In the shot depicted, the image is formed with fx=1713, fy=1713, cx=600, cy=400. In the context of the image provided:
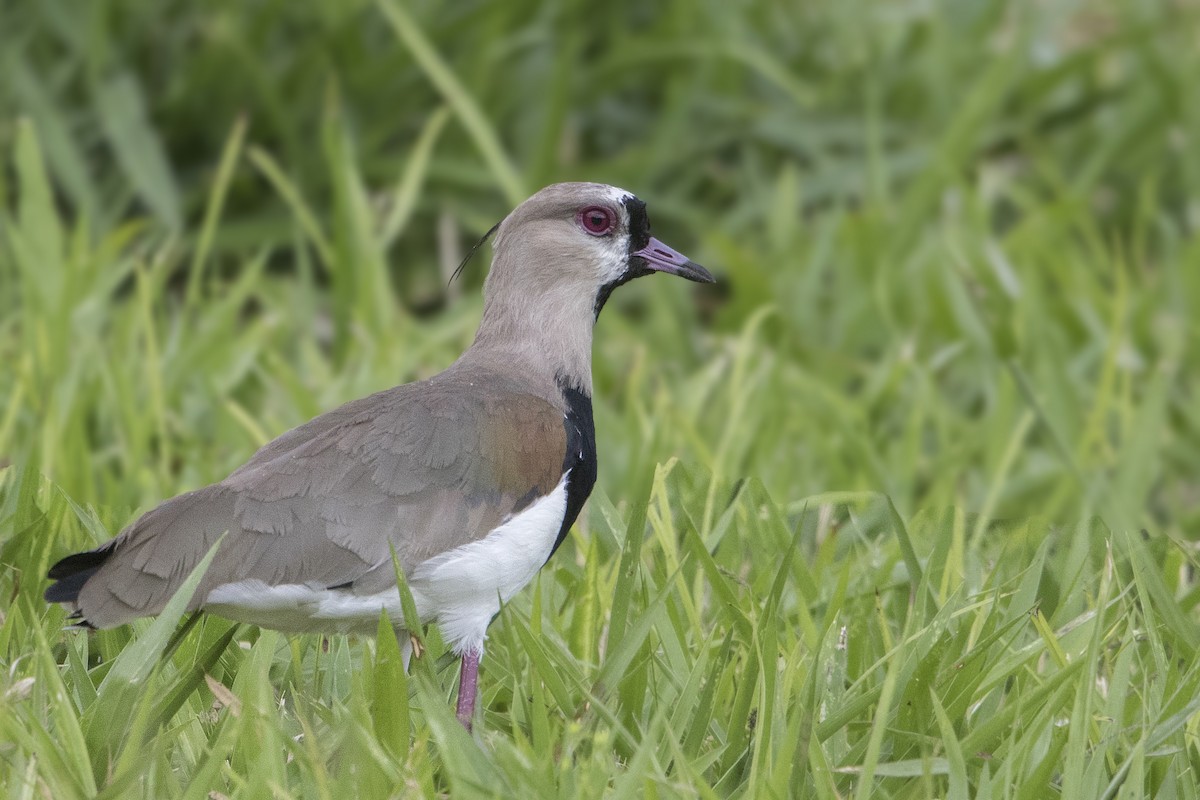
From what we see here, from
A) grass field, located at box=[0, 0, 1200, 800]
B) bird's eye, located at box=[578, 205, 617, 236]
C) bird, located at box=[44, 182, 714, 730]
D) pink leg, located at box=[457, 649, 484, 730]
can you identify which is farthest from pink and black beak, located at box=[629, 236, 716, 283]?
pink leg, located at box=[457, 649, 484, 730]

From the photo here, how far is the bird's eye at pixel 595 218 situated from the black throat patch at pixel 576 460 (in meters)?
0.41

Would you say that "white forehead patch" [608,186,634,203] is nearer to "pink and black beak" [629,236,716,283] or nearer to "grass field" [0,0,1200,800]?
"pink and black beak" [629,236,716,283]

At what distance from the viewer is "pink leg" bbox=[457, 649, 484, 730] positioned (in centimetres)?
329

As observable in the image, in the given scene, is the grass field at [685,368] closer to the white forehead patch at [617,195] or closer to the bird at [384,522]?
the bird at [384,522]

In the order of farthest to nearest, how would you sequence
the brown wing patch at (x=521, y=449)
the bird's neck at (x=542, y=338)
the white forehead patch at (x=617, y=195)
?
→ 1. the white forehead patch at (x=617, y=195)
2. the bird's neck at (x=542, y=338)
3. the brown wing patch at (x=521, y=449)

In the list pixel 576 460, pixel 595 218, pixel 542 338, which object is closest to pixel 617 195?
pixel 595 218

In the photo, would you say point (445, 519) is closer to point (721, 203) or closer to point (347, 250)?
point (347, 250)

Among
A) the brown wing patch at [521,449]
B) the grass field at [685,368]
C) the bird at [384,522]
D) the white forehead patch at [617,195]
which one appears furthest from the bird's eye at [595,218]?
the grass field at [685,368]

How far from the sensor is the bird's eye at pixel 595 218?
4004 mm

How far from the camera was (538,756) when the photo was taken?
3080 mm

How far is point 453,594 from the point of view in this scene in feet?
11.2

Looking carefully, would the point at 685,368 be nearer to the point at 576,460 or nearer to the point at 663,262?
the point at 663,262

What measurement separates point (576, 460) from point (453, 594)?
43 cm

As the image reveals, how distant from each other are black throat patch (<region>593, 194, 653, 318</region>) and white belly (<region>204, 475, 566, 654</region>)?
72 centimetres
